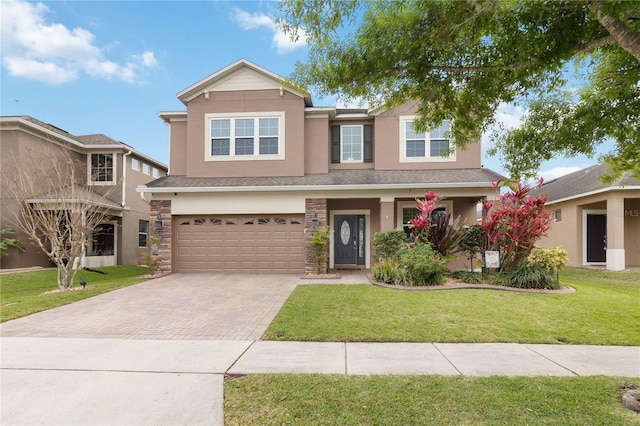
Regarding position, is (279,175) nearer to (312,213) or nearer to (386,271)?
(312,213)

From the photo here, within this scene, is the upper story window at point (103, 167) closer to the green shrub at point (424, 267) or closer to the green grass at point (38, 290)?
the green grass at point (38, 290)

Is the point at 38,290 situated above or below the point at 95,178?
below

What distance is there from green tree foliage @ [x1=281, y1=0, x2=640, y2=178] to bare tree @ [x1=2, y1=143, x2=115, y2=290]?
927cm

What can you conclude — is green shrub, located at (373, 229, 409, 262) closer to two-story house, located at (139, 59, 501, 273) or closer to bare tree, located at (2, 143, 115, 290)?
two-story house, located at (139, 59, 501, 273)

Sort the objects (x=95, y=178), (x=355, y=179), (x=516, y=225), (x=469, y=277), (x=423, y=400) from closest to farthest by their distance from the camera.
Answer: (x=423, y=400)
(x=516, y=225)
(x=469, y=277)
(x=355, y=179)
(x=95, y=178)

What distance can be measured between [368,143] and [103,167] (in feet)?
44.0

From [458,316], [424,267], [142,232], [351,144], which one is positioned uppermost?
[351,144]

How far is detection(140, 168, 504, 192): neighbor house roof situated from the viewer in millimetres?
11594

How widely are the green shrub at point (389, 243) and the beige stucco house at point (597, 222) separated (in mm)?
8988

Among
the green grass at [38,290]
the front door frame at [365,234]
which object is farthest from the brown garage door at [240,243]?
the green grass at [38,290]

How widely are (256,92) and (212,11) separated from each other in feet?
11.5

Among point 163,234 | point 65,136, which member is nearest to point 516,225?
point 163,234

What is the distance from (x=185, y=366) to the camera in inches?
163

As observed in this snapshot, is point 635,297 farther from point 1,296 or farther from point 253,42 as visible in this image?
point 1,296
